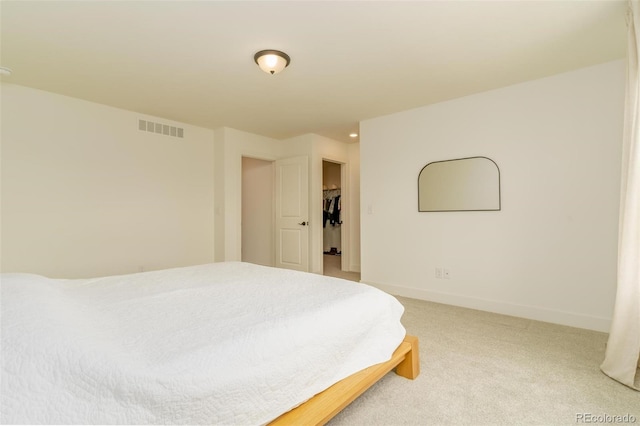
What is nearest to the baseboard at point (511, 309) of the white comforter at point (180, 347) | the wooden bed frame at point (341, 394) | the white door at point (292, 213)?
the white door at point (292, 213)

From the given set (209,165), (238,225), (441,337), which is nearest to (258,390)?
(441,337)

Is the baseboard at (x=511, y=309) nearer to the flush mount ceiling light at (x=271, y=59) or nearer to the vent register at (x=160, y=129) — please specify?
the flush mount ceiling light at (x=271, y=59)

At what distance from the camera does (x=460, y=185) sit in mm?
3301

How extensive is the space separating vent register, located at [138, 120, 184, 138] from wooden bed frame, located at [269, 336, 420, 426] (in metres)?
3.87

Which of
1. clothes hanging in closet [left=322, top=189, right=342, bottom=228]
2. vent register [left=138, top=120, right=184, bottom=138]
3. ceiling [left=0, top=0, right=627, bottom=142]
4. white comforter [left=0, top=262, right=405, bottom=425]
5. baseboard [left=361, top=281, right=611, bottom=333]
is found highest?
ceiling [left=0, top=0, right=627, bottom=142]

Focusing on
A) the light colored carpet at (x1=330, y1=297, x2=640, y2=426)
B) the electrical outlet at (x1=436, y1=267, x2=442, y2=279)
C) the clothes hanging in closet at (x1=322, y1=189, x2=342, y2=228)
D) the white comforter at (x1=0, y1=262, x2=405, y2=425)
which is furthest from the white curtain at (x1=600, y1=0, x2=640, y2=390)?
the clothes hanging in closet at (x1=322, y1=189, x2=342, y2=228)

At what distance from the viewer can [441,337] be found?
7.86ft

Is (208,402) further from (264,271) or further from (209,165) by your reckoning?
(209,165)

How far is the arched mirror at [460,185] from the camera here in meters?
3.11

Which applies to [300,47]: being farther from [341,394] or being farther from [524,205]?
[524,205]

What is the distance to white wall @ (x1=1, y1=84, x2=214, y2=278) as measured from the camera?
9.57 feet

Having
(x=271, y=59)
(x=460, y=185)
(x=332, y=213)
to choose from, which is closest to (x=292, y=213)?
(x=332, y=213)

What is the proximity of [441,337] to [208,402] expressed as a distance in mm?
2076

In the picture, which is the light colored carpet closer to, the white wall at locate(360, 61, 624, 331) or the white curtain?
the white curtain
